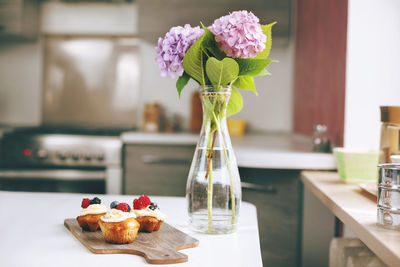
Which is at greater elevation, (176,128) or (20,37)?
(20,37)

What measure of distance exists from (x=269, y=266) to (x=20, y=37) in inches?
99.8

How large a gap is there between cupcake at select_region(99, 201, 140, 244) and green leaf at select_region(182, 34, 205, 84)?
34cm

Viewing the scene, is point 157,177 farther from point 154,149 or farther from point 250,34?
point 250,34

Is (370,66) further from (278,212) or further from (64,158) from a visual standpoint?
(64,158)

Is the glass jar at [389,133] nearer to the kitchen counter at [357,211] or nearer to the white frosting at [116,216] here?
the kitchen counter at [357,211]

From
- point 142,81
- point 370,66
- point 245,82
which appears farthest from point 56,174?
point 245,82

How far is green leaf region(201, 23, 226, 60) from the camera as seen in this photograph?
1.00 m

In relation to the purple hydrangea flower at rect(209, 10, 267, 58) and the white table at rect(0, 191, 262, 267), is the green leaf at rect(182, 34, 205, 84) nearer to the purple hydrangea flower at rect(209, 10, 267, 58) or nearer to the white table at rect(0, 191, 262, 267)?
the purple hydrangea flower at rect(209, 10, 267, 58)

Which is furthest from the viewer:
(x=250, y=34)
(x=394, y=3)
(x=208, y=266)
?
(x=394, y=3)

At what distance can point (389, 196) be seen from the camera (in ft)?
3.26

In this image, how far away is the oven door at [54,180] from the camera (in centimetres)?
274

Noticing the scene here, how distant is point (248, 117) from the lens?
335 cm

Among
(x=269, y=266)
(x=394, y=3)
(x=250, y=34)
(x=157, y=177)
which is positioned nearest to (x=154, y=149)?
(x=157, y=177)

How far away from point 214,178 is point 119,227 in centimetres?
24
